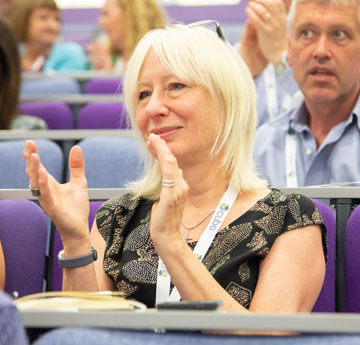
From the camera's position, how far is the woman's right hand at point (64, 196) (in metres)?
1.61

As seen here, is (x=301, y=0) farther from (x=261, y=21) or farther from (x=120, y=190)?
(x=120, y=190)

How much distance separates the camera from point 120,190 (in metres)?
2.12

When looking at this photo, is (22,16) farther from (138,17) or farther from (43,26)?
(138,17)

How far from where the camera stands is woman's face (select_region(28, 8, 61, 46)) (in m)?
5.38

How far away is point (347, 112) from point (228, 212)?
35.5 inches

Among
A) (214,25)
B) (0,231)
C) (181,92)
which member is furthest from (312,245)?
(0,231)

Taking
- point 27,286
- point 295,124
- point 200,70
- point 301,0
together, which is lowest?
point 27,286

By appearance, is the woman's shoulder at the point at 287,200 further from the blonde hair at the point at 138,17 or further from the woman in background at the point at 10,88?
the blonde hair at the point at 138,17

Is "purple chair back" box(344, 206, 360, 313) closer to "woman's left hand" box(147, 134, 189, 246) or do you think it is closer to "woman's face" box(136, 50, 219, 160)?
"woman's face" box(136, 50, 219, 160)

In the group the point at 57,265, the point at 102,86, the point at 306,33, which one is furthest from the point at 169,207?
the point at 102,86

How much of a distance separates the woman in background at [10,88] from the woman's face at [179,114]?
163 cm

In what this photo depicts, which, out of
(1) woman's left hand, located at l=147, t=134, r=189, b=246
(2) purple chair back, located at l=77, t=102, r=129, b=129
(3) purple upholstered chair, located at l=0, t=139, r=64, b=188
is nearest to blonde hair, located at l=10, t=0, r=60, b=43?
(2) purple chair back, located at l=77, t=102, r=129, b=129

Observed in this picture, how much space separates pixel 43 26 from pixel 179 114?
3710 millimetres

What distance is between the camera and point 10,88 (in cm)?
352
